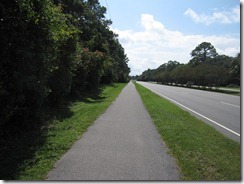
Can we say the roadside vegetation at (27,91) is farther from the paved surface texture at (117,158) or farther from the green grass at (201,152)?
the green grass at (201,152)

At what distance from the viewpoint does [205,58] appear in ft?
316

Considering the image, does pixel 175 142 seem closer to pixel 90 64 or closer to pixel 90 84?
pixel 90 64

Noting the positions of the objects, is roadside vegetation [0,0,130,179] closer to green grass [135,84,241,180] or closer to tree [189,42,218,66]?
green grass [135,84,241,180]

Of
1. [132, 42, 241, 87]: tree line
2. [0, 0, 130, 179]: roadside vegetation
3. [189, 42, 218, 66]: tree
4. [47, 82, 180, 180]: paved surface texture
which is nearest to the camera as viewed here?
[47, 82, 180, 180]: paved surface texture

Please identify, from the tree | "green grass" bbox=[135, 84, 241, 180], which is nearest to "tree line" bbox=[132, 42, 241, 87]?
the tree

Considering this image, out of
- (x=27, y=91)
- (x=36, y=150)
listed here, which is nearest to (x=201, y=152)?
(x=36, y=150)

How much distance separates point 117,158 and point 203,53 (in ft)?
315

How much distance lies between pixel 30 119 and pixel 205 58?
302ft

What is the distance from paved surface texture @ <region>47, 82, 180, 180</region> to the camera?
548 centimetres

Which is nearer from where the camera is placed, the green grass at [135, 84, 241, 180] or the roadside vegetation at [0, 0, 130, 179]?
the green grass at [135, 84, 241, 180]

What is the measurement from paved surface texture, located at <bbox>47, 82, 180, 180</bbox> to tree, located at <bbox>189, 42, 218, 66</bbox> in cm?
9013

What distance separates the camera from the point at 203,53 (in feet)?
321

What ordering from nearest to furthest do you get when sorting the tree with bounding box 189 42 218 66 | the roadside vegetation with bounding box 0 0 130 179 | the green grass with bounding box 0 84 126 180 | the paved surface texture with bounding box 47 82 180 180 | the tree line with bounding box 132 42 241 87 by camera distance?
the paved surface texture with bounding box 47 82 180 180 < the green grass with bounding box 0 84 126 180 < the roadside vegetation with bounding box 0 0 130 179 < the tree line with bounding box 132 42 241 87 < the tree with bounding box 189 42 218 66

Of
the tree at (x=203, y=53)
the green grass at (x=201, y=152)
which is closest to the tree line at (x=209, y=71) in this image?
the tree at (x=203, y=53)
